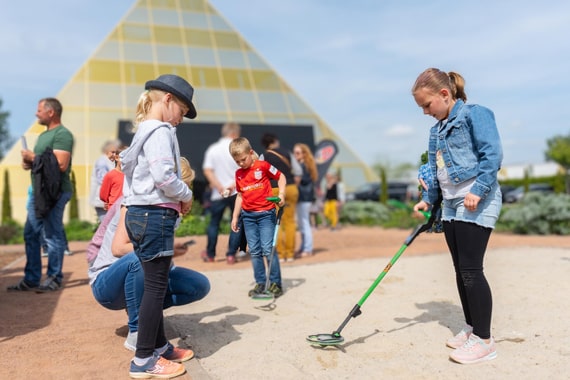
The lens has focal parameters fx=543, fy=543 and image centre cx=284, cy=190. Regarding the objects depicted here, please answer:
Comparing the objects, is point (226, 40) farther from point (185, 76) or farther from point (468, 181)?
point (468, 181)

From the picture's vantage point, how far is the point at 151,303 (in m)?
3.24

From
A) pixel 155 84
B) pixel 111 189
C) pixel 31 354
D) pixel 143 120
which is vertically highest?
pixel 155 84

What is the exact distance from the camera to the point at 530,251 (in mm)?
8312

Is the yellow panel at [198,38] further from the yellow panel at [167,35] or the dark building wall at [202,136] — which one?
the dark building wall at [202,136]

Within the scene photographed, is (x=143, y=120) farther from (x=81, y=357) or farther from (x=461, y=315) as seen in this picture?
(x=461, y=315)

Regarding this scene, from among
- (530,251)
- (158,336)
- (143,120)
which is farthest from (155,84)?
(530,251)

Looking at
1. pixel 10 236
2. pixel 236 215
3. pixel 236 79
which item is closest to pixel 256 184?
pixel 236 215

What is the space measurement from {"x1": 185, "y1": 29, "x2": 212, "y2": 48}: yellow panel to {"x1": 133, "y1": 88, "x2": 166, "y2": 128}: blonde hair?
803 inches

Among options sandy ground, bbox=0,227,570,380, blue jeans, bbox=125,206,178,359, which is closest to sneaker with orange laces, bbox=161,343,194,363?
sandy ground, bbox=0,227,570,380

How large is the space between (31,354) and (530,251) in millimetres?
7155

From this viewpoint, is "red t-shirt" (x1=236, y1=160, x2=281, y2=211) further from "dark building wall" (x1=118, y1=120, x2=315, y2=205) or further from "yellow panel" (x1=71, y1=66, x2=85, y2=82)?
"yellow panel" (x1=71, y1=66, x2=85, y2=82)

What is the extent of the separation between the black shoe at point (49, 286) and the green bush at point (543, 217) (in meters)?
10.0

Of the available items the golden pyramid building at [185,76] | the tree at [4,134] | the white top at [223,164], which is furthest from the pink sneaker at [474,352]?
the tree at [4,134]

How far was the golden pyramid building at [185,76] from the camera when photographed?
1972 centimetres
